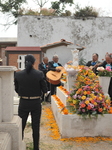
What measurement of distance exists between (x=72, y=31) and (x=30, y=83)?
1520 centimetres

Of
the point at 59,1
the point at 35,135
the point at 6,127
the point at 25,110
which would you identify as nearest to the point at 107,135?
the point at 35,135

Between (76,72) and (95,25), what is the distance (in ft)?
45.5

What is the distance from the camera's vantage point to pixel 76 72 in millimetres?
5543

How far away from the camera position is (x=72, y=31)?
18438mm

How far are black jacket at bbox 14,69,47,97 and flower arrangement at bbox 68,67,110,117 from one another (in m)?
1.47

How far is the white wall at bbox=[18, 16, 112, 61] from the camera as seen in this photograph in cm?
1798

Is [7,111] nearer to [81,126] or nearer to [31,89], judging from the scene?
[31,89]

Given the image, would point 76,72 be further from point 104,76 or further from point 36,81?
point 36,81

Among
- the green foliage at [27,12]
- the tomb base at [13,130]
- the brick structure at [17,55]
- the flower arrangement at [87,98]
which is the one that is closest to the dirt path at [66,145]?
the flower arrangement at [87,98]

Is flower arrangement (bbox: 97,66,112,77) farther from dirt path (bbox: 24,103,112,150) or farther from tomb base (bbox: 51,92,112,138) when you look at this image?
dirt path (bbox: 24,103,112,150)

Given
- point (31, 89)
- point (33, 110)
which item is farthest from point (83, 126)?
point (31, 89)

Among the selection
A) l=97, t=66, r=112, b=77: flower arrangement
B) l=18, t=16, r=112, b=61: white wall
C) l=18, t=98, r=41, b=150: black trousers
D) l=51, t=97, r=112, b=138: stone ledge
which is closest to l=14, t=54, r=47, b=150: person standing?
l=18, t=98, r=41, b=150: black trousers

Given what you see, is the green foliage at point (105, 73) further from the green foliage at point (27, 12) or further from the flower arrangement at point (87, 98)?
the green foliage at point (27, 12)

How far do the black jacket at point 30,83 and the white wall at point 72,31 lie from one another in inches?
563
